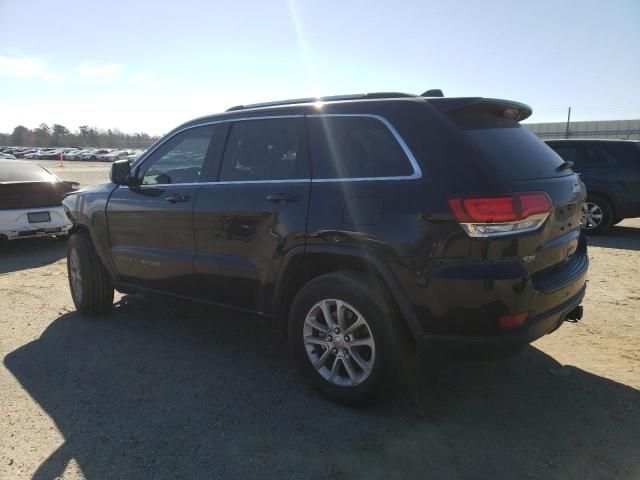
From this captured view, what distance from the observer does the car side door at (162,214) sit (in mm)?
4090

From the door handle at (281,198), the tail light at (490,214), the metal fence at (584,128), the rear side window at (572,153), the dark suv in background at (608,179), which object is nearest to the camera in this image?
the tail light at (490,214)

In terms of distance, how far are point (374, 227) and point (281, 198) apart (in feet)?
2.51

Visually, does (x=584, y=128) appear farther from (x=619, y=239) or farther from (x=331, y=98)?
(x=331, y=98)

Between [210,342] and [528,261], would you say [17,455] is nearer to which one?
[210,342]

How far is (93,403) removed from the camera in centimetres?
342

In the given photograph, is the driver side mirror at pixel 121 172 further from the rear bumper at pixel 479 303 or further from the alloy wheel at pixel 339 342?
the rear bumper at pixel 479 303

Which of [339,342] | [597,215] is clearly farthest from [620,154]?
[339,342]

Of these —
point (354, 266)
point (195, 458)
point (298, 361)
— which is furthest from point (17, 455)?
point (354, 266)

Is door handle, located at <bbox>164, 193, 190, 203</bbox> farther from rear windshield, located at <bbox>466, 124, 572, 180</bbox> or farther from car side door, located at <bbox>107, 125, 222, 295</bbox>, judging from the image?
rear windshield, located at <bbox>466, 124, 572, 180</bbox>

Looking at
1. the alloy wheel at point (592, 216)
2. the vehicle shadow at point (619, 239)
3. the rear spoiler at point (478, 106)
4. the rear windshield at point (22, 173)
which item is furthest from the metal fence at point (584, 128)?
the rear spoiler at point (478, 106)

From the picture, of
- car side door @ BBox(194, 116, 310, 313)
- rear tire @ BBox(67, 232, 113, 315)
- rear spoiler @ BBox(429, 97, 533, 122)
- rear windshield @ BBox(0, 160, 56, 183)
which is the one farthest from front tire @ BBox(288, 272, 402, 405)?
rear windshield @ BBox(0, 160, 56, 183)

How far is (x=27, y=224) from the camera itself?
27.1 feet

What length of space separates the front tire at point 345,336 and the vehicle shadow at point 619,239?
6478 millimetres

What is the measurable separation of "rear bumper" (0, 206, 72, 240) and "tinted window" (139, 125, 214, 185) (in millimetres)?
4323
